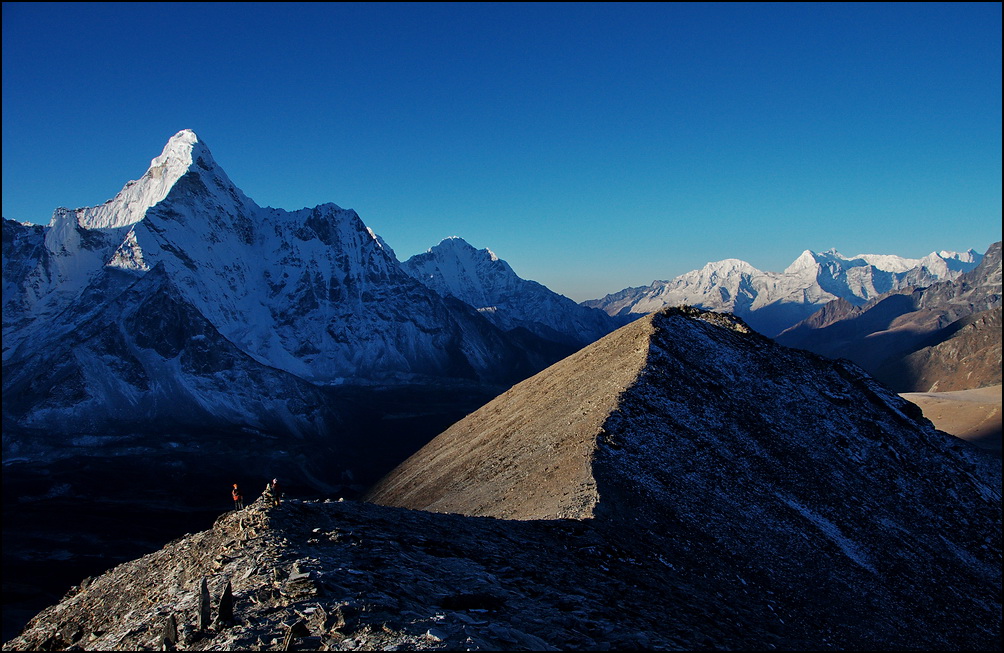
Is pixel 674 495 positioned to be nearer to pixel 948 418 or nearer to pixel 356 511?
pixel 356 511

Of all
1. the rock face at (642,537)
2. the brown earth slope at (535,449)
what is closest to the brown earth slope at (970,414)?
the rock face at (642,537)

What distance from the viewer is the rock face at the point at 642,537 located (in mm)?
16891

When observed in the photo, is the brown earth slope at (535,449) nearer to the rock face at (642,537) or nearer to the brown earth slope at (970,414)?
the rock face at (642,537)

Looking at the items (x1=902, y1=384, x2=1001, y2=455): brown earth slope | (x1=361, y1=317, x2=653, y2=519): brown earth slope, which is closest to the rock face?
(x1=361, y1=317, x2=653, y2=519): brown earth slope

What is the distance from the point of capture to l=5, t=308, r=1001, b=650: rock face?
16.9m

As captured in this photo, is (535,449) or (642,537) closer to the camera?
(642,537)

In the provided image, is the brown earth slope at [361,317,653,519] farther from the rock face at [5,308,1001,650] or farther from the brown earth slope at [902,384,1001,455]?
the brown earth slope at [902,384,1001,455]

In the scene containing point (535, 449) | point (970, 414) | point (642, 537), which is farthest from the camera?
point (970, 414)

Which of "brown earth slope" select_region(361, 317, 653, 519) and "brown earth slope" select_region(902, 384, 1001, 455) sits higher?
"brown earth slope" select_region(361, 317, 653, 519)

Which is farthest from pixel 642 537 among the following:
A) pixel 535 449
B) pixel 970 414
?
pixel 970 414

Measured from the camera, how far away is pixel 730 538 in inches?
1271

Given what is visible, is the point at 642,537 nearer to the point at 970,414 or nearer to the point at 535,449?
the point at 535,449

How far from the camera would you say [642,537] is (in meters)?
28.8

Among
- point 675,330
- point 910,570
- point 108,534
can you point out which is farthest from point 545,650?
point 108,534
